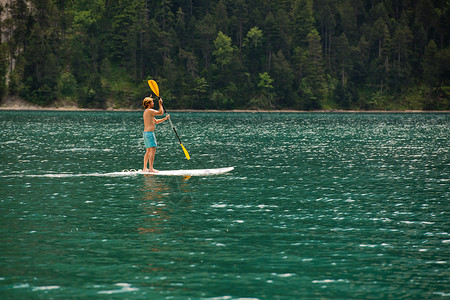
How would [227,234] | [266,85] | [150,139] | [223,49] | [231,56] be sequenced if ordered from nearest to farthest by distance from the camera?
1. [227,234]
2. [150,139]
3. [266,85]
4. [223,49]
5. [231,56]

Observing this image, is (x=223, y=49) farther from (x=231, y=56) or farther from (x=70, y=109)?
(x=70, y=109)

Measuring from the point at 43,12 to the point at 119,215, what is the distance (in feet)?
574

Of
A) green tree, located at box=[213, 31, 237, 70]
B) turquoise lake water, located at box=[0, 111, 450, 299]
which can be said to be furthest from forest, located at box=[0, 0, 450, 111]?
turquoise lake water, located at box=[0, 111, 450, 299]

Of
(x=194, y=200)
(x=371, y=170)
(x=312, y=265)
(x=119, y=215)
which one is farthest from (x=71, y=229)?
(x=371, y=170)

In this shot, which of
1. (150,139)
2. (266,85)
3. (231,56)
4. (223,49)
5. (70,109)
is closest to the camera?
(150,139)

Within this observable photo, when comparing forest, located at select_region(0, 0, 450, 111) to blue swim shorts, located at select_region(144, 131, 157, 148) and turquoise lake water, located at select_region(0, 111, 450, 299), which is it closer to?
turquoise lake water, located at select_region(0, 111, 450, 299)

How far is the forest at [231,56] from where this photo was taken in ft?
543

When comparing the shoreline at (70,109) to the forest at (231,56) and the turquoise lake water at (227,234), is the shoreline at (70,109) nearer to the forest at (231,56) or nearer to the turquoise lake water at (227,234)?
the forest at (231,56)

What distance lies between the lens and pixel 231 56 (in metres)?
172

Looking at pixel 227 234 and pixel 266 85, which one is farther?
pixel 266 85

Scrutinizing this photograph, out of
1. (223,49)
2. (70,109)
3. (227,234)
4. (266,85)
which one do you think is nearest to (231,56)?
(223,49)

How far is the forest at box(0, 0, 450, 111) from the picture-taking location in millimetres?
165500

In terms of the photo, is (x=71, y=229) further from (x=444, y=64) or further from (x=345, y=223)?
(x=444, y=64)

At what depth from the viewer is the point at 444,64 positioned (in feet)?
541
